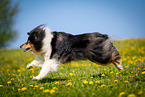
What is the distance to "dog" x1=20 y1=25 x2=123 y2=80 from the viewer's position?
12.8ft

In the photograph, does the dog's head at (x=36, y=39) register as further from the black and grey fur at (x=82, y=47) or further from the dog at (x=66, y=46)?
the black and grey fur at (x=82, y=47)

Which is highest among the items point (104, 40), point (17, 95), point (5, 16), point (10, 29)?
point (5, 16)

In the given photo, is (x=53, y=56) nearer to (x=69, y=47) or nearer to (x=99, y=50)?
(x=69, y=47)

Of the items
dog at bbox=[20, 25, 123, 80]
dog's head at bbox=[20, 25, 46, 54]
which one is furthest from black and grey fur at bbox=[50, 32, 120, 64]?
dog's head at bbox=[20, 25, 46, 54]

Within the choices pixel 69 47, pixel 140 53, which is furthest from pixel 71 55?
pixel 140 53

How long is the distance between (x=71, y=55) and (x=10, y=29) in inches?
684

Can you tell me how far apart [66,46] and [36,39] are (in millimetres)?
875

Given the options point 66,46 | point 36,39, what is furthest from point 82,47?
point 36,39

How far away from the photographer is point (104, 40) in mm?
4027

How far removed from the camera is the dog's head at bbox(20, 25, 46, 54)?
12.8ft

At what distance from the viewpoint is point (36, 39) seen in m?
3.91

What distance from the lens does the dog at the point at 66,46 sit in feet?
12.8

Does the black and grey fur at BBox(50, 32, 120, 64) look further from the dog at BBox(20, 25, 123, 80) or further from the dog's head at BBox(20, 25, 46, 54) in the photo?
the dog's head at BBox(20, 25, 46, 54)

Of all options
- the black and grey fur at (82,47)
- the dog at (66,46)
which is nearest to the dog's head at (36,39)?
the dog at (66,46)
